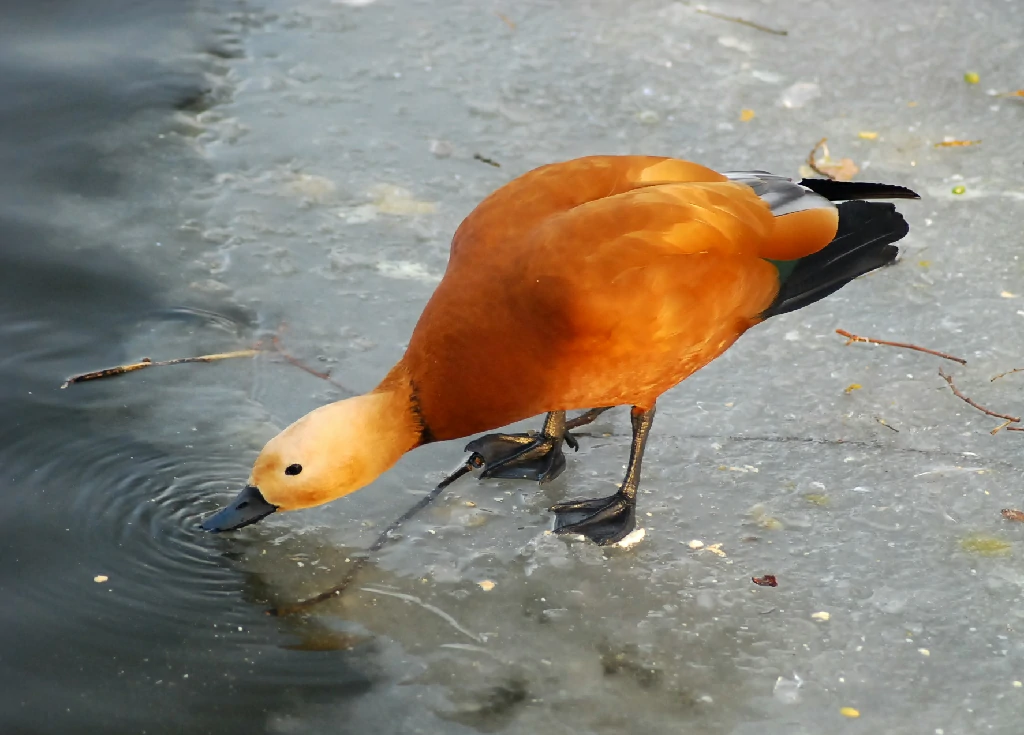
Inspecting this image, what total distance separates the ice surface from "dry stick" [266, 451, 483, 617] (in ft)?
0.12

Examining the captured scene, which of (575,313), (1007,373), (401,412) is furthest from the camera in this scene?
(1007,373)

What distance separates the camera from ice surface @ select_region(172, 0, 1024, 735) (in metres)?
2.34

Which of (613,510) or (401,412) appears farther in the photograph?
(613,510)

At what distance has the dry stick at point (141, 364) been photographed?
310 centimetres

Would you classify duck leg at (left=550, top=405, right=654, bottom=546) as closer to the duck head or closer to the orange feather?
the orange feather

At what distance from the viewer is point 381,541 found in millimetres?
2672

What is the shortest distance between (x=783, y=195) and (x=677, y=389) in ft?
2.24

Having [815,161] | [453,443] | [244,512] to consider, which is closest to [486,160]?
[815,161]

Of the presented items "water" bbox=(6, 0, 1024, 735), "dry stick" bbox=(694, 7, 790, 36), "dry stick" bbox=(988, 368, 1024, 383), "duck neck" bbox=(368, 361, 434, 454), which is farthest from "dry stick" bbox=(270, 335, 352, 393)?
"dry stick" bbox=(694, 7, 790, 36)

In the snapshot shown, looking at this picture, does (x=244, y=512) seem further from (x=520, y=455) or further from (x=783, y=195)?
(x=783, y=195)

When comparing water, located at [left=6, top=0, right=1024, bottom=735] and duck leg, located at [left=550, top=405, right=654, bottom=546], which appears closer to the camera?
water, located at [left=6, top=0, right=1024, bottom=735]

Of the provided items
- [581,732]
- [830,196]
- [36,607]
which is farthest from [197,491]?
[830,196]

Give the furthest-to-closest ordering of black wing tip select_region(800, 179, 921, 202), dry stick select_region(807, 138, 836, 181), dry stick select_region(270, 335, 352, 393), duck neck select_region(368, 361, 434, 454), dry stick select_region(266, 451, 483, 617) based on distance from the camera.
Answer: dry stick select_region(807, 138, 836, 181), dry stick select_region(270, 335, 352, 393), black wing tip select_region(800, 179, 921, 202), duck neck select_region(368, 361, 434, 454), dry stick select_region(266, 451, 483, 617)

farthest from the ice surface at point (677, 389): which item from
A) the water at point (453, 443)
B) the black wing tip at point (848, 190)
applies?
the black wing tip at point (848, 190)
